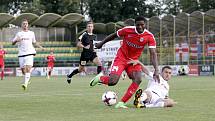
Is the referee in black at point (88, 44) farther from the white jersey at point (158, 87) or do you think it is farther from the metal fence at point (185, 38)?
the metal fence at point (185, 38)

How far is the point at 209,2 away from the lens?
7581 centimetres

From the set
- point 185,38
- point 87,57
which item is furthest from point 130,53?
point 185,38

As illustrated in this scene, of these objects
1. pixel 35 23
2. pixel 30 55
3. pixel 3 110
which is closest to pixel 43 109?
pixel 3 110

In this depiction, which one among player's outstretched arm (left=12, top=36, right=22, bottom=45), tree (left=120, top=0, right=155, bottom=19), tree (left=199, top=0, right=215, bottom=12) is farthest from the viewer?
tree (left=120, top=0, right=155, bottom=19)

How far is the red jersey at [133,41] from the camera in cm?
1141

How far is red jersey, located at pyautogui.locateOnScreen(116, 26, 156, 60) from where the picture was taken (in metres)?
11.4

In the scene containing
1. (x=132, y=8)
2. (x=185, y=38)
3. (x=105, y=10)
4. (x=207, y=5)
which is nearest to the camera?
(x=185, y=38)

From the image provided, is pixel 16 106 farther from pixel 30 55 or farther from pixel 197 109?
pixel 30 55

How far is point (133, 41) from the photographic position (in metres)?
11.5

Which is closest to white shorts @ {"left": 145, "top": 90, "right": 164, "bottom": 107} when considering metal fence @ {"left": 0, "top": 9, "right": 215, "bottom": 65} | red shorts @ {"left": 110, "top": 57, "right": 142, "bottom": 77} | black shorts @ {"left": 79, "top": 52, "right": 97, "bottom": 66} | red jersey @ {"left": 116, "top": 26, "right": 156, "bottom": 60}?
red shorts @ {"left": 110, "top": 57, "right": 142, "bottom": 77}

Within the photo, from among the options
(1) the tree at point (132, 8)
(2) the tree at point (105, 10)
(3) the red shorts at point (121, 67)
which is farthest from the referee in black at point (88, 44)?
(1) the tree at point (132, 8)

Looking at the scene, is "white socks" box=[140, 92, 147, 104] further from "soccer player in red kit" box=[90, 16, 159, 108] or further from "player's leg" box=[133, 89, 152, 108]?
"soccer player in red kit" box=[90, 16, 159, 108]

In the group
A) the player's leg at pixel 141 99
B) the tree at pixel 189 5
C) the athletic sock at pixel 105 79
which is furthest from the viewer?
the tree at pixel 189 5

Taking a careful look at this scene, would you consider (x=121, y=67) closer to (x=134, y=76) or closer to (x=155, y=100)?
(x=134, y=76)
